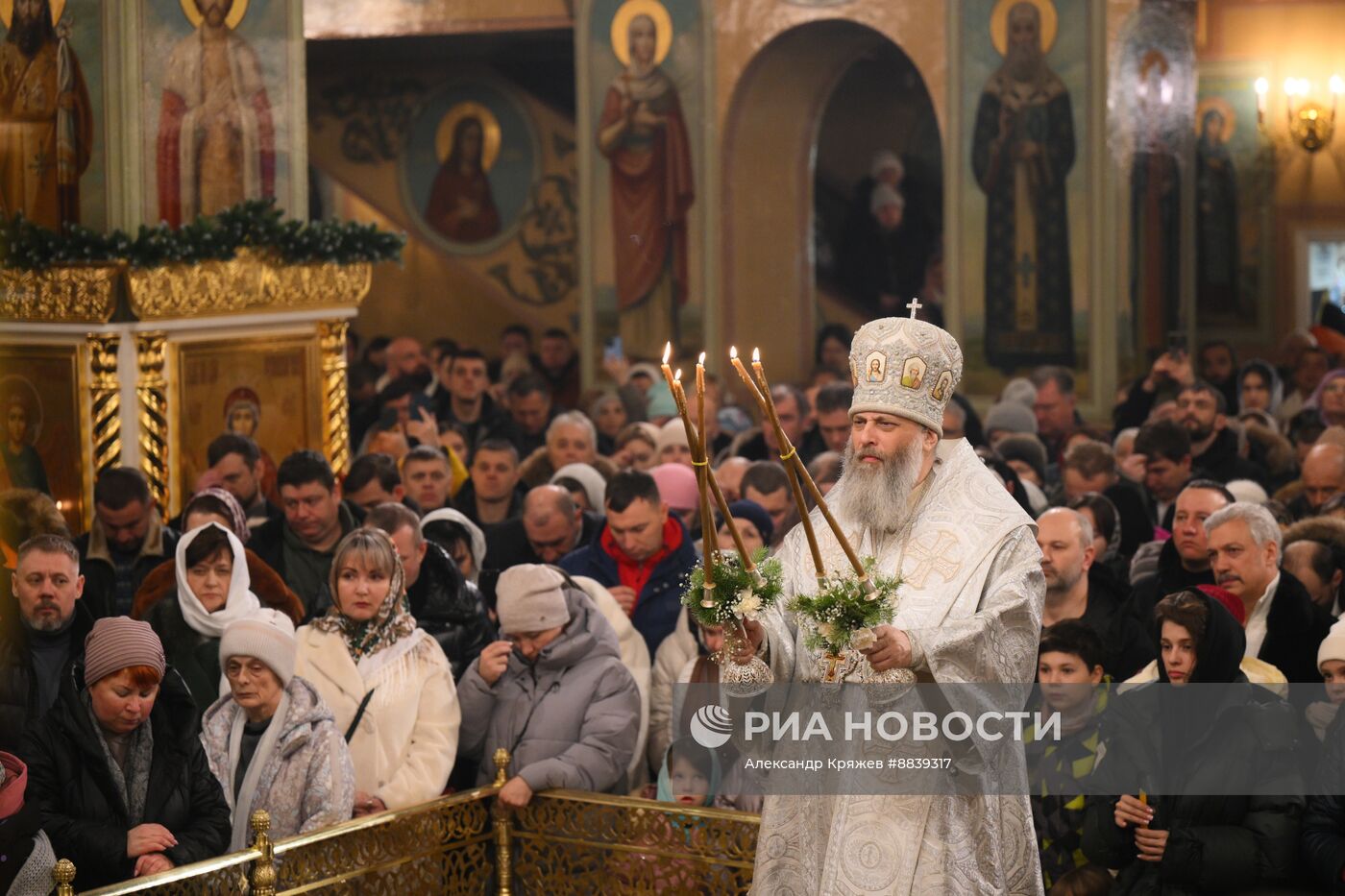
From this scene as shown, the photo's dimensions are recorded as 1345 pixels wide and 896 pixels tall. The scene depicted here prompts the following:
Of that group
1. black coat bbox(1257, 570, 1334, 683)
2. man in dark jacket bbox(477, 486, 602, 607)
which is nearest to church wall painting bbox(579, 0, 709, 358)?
man in dark jacket bbox(477, 486, 602, 607)

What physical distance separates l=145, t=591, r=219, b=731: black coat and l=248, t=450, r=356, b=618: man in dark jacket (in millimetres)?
1004

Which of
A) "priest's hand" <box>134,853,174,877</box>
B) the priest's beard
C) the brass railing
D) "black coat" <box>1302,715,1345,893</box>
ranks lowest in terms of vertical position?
the brass railing

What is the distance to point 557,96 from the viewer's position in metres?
17.8

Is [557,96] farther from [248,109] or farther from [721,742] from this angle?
[721,742]

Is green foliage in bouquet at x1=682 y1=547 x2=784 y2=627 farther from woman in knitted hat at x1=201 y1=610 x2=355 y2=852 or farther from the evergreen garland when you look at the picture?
the evergreen garland

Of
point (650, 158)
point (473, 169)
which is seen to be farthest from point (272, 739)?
point (473, 169)

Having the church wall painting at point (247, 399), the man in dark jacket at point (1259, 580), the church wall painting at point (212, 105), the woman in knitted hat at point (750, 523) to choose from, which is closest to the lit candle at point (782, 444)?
the man in dark jacket at point (1259, 580)

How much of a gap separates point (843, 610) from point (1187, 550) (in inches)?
113

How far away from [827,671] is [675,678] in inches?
73.9

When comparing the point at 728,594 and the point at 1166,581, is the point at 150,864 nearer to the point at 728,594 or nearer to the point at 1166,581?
the point at 728,594

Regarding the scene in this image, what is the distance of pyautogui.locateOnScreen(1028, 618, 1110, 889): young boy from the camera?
5.20 meters

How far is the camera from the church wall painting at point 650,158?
15055mm

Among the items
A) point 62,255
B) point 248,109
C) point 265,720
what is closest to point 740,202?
point 248,109

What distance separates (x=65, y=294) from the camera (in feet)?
28.0
